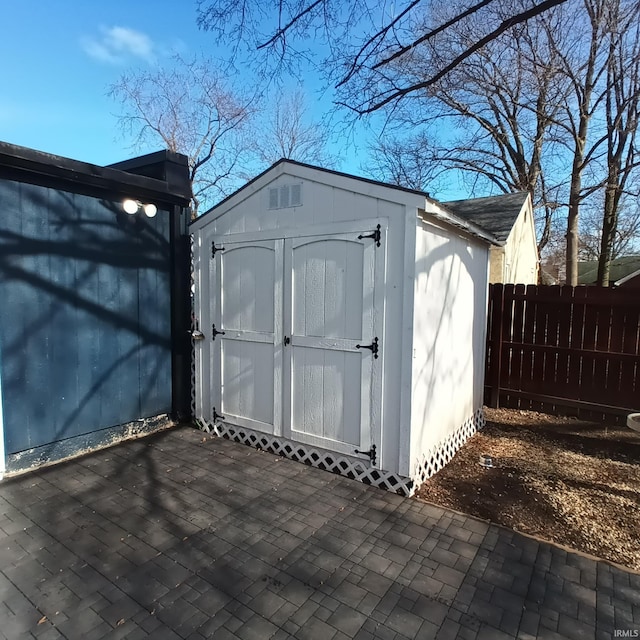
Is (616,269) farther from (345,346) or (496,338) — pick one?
(345,346)

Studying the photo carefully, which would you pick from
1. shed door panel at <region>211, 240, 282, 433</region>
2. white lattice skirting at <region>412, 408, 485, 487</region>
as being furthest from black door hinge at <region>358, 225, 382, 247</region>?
white lattice skirting at <region>412, 408, 485, 487</region>

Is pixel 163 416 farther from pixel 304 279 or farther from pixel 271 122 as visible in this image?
pixel 271 122

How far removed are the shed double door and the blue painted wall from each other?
727mm

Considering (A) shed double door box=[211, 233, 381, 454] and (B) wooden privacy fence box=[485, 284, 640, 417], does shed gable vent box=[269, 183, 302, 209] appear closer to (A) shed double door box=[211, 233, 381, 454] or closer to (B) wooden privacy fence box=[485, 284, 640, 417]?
(A) shed double door box=[211, 233, 381, 454]

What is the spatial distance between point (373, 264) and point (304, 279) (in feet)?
2.33

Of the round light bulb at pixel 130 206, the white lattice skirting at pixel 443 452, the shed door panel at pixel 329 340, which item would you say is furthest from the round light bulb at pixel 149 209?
the white lattice skirting at pixel 443 452

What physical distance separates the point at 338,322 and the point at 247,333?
1.10 m

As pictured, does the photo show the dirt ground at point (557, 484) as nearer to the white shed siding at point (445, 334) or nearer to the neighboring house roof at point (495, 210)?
the white shed siding at point (445, 334)

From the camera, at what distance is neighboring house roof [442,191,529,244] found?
7.18m

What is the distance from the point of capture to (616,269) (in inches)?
1000

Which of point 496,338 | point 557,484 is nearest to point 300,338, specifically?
point 557,484

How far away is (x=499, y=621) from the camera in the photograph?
76.2 inches

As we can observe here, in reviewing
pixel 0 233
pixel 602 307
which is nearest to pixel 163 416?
pixel 0 233

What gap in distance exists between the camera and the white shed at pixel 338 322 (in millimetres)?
3223
